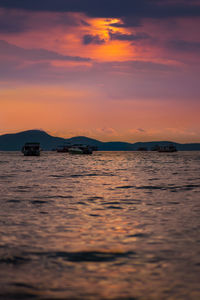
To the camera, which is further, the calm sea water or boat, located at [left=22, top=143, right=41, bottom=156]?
boat, located at [left=22, top=143, right=41, bottom=156]

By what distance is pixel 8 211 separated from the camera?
13.4 metres

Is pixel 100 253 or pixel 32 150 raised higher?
pixel 32 150

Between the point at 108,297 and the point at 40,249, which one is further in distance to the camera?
the point at 40,249

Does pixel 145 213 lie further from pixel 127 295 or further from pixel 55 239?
pixel 127 295

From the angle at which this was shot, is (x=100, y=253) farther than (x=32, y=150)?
No

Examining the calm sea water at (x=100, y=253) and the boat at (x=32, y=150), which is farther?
the boat at (x=32, y=150)

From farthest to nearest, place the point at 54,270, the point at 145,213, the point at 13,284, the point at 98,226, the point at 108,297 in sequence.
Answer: the point at 145,213 < the point at 98,226 < the point at 54,270 < the point at 13,284 < the point at 108,297

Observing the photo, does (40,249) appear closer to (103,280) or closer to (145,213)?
(103,280)

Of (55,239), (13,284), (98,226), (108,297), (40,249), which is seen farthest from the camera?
(98,226)

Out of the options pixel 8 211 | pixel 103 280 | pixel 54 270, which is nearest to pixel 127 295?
pixel 103 280

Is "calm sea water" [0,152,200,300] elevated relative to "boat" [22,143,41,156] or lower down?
lower down

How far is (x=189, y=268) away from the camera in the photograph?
6.55 metres

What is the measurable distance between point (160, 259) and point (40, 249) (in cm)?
270

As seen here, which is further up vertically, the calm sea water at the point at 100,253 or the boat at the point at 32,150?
the boat at the point at 32,150
